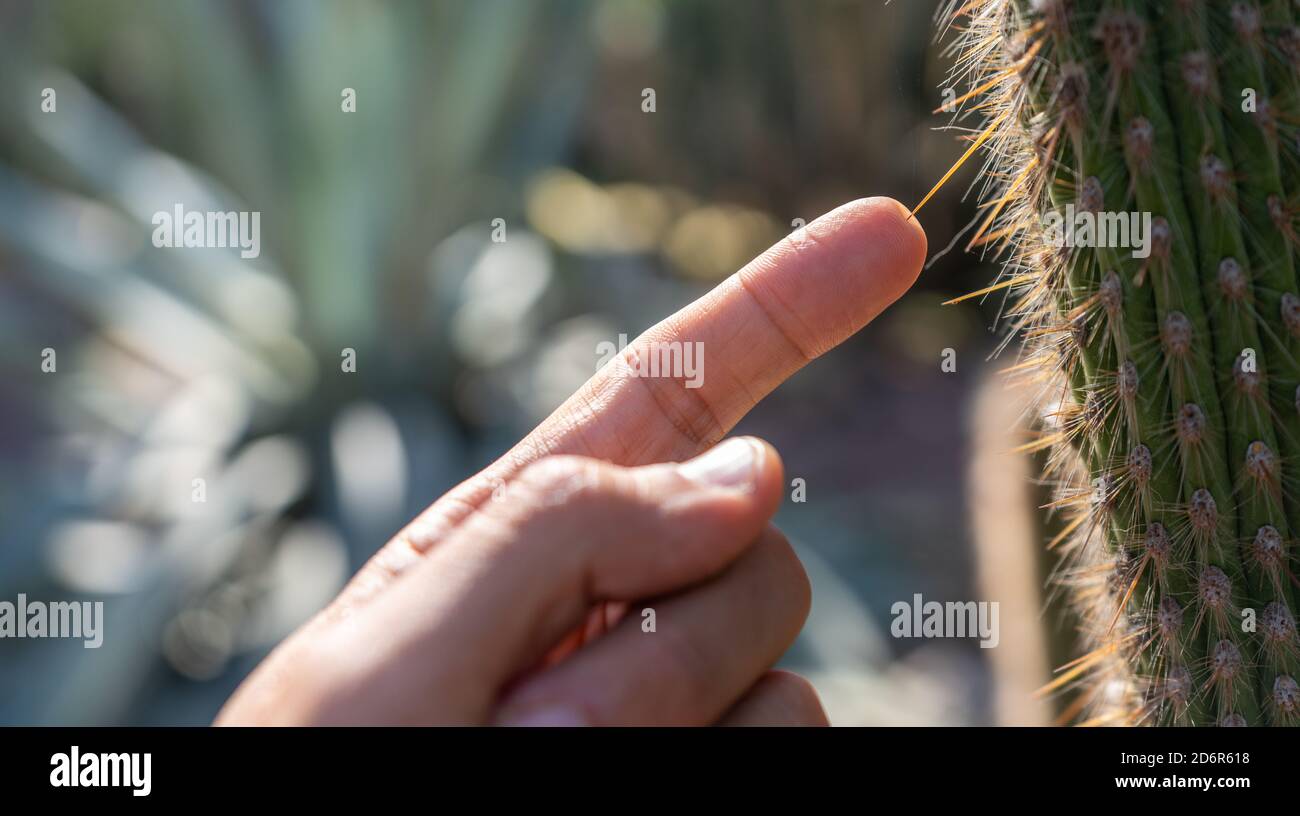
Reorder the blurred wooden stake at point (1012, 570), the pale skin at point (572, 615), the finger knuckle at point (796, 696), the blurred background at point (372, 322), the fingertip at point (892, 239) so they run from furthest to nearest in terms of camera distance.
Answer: the blurred background at point (372, 322), the blurred wooden stake at point (1012, 570), the fingertip at point (892, 239), the finger knuckle at point (796, 696), the pale skin at point (572, 615)

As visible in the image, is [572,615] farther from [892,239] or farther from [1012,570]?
[1012,570]

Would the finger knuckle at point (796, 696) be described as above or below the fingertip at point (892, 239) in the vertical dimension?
below

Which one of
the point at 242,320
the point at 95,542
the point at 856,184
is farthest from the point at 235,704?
the point at 856,184

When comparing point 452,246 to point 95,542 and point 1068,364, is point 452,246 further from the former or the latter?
point 1068,364

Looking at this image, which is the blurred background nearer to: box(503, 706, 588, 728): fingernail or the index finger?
the index finger

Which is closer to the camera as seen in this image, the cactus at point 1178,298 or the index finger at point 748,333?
the cactus at point 1178,298

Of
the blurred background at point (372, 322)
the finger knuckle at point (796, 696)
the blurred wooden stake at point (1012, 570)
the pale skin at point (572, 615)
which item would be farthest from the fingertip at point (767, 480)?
the blurred background at point (372, 322)

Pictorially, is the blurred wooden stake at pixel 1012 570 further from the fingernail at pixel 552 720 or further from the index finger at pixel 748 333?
the fingernail at pixel 552 720

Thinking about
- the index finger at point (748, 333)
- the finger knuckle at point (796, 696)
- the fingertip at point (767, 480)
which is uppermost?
the index finger at point (748, 333)
